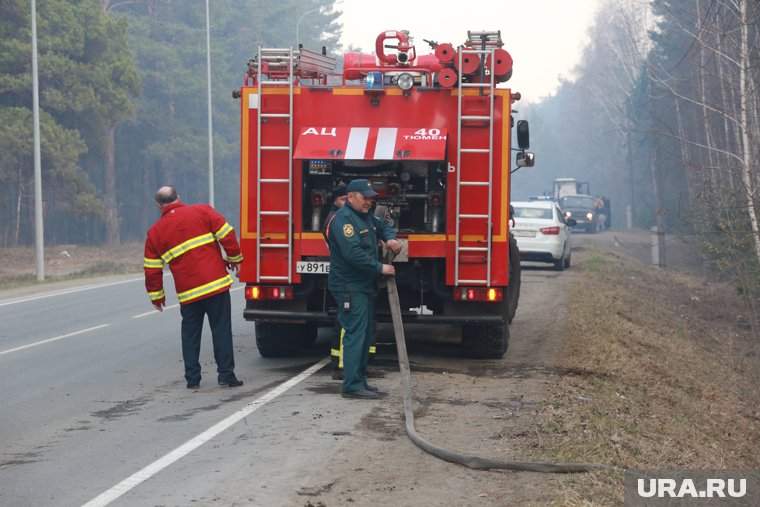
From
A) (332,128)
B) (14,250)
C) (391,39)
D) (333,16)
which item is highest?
(333,16)

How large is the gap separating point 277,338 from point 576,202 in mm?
46673

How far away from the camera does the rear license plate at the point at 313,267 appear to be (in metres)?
11.4

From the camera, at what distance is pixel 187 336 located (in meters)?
10.4

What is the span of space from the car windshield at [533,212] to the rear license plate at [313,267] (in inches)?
575

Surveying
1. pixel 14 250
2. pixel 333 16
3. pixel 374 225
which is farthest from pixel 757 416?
pixel 333 16

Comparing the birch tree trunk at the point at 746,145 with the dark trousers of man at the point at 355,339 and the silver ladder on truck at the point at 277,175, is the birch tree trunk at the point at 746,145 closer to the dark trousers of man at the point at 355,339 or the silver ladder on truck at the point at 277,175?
the silver ladder on truck at the point at 277,175

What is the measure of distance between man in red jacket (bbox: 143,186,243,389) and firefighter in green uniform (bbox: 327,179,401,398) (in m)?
1.21

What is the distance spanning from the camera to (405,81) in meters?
11.3

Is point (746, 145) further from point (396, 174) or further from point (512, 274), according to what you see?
point (396, 174)

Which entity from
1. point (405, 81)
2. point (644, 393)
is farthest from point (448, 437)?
point (405, 81)

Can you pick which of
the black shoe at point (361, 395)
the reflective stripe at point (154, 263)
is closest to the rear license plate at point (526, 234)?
the reflective stripe at point (154, 263)

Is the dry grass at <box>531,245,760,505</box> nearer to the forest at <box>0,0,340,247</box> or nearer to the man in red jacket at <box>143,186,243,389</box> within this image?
the man in red jacket at <box>143,186,243,389</box>

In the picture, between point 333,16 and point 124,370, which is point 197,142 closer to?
point 333,16

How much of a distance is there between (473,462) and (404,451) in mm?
651
